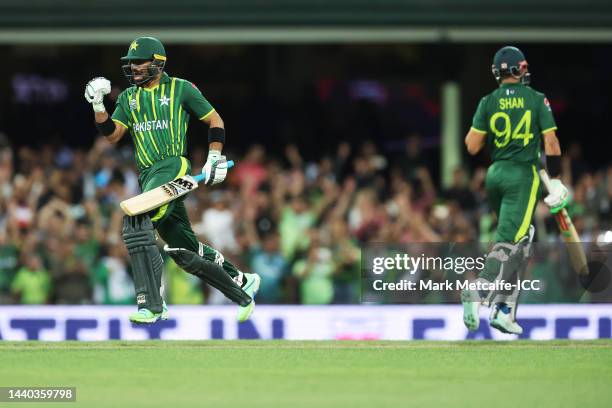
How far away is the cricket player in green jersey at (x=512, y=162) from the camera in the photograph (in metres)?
9.41

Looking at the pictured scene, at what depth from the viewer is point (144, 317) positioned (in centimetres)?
893

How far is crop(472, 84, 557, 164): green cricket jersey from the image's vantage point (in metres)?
9.41

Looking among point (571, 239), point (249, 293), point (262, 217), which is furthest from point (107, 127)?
point (262, 217)

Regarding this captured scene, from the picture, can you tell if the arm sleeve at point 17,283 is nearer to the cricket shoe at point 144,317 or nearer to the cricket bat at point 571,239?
the cricket shoe at point 144,317

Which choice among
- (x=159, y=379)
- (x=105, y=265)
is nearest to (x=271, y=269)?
(x=105, y=265)

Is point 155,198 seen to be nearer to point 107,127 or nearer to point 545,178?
point 107,127

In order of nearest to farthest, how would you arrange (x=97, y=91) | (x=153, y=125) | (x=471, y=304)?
(x=97, y=91) → (x=153, y=125) → (x=471, y=304)

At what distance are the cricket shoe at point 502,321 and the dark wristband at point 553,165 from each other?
937 mm

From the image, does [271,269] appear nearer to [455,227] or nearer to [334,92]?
[455,227]

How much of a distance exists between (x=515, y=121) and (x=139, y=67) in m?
2.50

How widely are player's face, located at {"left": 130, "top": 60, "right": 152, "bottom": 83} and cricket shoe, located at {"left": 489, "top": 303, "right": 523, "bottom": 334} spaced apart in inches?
110

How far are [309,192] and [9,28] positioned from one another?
413 centimetres

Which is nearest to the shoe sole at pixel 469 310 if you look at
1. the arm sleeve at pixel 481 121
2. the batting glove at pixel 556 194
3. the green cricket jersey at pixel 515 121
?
the batting glove at pixel 556 194

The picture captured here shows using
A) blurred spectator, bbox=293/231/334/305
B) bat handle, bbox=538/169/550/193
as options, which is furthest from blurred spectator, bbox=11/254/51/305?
bat handle, bbox=538/169/550/193
